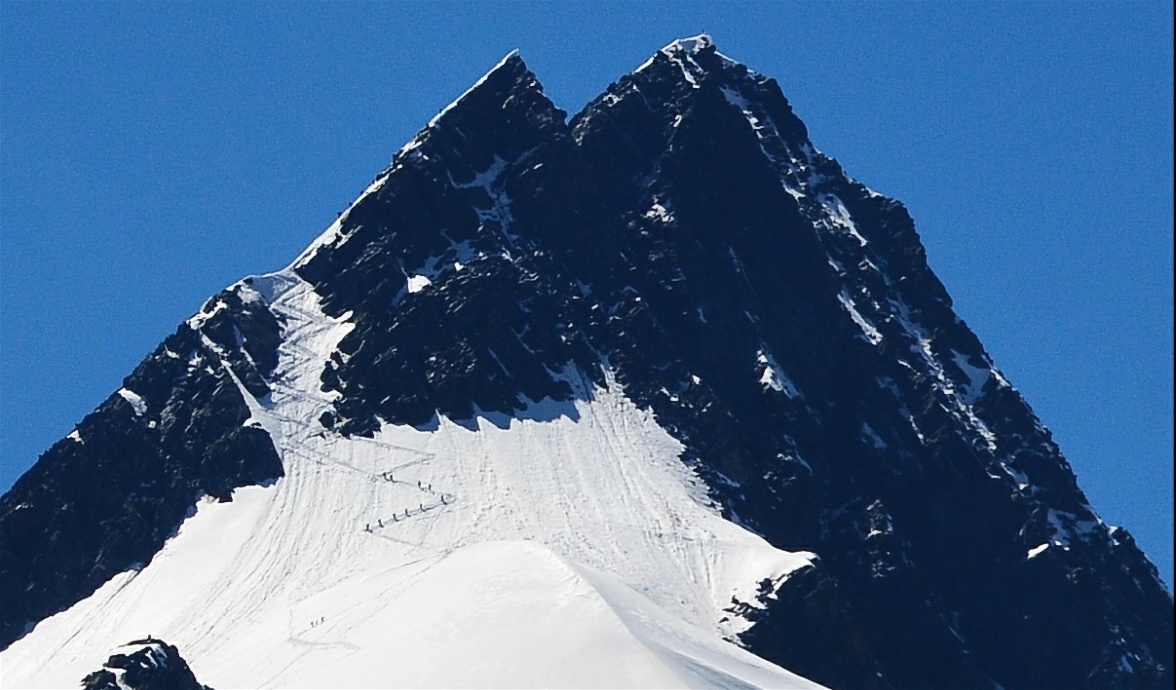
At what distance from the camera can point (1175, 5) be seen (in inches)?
4461

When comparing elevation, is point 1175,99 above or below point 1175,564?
above

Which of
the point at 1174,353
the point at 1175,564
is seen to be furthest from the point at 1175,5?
the point at 1175,564

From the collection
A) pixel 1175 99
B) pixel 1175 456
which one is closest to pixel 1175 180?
pixel 1175 99

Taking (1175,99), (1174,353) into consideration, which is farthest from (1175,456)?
(1175,99)

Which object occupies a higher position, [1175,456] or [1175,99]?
[1175,99]

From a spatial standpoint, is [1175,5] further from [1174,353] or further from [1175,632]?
[1175,632]

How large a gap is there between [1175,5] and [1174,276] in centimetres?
1041

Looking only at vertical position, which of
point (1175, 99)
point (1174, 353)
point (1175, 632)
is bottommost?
point (1175, 632)

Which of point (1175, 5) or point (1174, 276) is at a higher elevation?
point (1175, 5)

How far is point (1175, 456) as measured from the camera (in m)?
112

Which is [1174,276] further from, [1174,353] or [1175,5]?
[1175,5]

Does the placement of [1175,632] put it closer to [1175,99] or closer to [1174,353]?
[1174,353]

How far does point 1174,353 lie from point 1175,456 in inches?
153

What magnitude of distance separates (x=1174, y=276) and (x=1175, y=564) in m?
10.9
